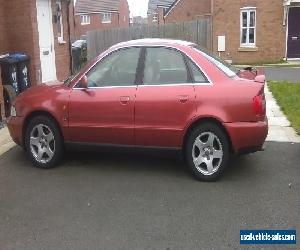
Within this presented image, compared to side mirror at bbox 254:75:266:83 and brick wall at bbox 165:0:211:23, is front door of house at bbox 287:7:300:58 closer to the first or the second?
brick wall at bbox 165:0:211:23

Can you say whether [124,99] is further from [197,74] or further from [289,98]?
[289,98]

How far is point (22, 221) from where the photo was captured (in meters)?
4.60

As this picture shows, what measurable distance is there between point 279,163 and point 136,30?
51.6 feet

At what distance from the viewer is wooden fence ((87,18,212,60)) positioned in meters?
20.7

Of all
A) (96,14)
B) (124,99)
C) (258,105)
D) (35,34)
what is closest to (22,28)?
(35,34)

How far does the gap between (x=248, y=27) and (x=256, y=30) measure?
1.63ft

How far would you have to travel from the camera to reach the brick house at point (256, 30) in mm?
23750

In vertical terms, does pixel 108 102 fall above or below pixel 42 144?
above

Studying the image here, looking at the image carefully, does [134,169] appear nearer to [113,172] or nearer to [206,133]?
[113,172]

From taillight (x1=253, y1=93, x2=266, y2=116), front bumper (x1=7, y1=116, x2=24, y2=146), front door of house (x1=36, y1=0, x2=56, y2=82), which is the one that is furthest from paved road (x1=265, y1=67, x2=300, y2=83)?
front bumper (x1=7, y1=116, x2=24, y2=146)

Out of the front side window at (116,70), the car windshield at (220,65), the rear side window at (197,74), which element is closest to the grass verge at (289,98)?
the car windshield at (220,65)

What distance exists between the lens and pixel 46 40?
12.2m

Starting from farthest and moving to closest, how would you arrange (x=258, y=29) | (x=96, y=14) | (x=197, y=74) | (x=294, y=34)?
(x=96, y=14) < (x=294, y=34) < (x=258, y=29) < (x=197, y=74)

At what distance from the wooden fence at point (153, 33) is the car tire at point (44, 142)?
14812 mm
